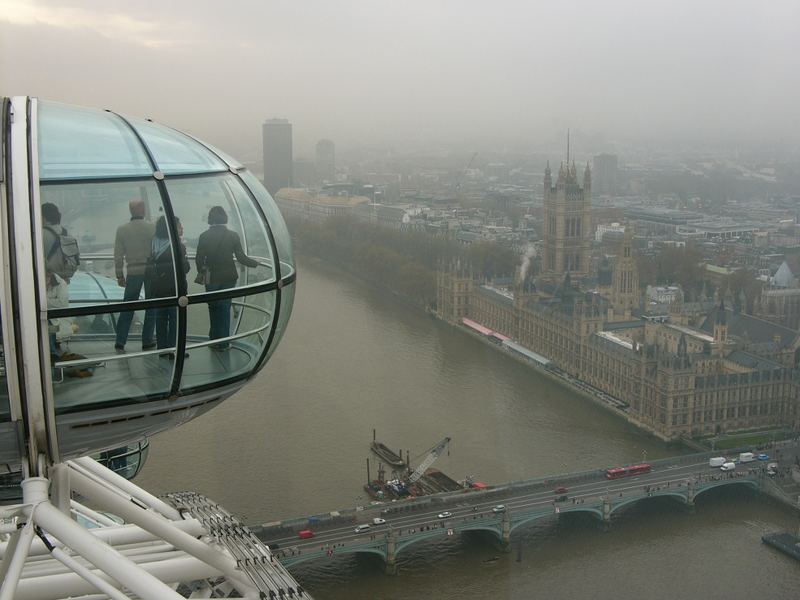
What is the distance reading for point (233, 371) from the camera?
874mm

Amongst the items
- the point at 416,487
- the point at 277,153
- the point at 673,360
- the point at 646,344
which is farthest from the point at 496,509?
the point at 277,153

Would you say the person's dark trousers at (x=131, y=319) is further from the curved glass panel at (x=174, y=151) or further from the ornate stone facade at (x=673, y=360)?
the ornate stone facade at (x=673, y=360)

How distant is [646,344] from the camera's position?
7.33 meters

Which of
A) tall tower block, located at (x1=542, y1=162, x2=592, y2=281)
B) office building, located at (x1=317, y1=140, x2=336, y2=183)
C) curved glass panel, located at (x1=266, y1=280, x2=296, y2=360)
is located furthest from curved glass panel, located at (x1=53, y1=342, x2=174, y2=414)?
office building, located at (x1=317, y1=140, x2=336, y2=183)

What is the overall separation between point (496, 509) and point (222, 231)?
13.6 feet

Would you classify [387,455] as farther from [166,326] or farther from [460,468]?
[166,326]

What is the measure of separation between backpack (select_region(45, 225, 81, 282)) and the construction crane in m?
4.67

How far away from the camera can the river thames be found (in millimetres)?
4352

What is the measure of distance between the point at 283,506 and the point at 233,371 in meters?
4.01

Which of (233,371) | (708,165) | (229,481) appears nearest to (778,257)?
(708,165)

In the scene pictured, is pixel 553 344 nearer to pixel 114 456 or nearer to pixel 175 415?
pixel 114 456

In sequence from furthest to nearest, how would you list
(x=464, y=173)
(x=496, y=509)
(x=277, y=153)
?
(x=277, y=153) → (x=464, y=173) → (x=496, y=509)

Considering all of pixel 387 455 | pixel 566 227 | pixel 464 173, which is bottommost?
pixel 387 455

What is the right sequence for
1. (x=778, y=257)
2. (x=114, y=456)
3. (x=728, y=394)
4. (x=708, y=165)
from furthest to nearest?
1. (x=708, y=165)
2. (x=778, y=257)
3. (x=728, y=394)
4. (x=114, y=456)
